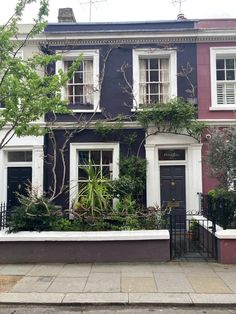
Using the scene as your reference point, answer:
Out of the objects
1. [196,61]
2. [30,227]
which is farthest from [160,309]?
[196,61]

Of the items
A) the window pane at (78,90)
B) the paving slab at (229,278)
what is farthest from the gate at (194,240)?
the window pane at (78,90)

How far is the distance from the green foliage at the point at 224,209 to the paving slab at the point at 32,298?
4.61m

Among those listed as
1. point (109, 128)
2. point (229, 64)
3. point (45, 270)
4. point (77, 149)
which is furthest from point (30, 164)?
point (229, 64)

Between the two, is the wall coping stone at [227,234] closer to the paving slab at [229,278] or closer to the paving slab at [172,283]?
Answer: the paving slab at [229,278]

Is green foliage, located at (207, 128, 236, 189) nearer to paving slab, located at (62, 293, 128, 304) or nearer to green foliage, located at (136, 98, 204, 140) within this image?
green foliage, located at (136, 98, 204, 140)

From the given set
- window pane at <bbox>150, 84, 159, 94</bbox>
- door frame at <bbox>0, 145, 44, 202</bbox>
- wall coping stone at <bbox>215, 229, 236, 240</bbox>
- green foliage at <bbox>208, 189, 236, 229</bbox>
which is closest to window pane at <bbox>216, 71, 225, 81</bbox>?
window pane at <bbox>150, 84, 159, 94</bbox>

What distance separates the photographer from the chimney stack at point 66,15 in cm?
1545

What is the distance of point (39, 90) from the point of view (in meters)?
8.12

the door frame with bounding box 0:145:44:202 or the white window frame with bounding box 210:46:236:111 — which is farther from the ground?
the white window frame with bounding box 210:46:236:111

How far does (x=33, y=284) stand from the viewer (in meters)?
7.24

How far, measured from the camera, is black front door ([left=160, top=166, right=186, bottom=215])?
13.5m

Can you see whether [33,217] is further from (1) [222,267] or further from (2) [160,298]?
(1) [222,267]

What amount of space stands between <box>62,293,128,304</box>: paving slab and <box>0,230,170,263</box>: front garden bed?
93.5 inches

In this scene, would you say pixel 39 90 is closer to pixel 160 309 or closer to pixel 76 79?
pixel 160 309
